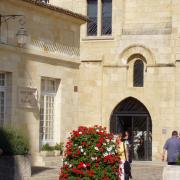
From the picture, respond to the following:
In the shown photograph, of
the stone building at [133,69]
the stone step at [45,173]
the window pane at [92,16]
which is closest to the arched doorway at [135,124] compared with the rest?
the stone building at [133,69]

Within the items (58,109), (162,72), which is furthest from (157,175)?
(162,72)

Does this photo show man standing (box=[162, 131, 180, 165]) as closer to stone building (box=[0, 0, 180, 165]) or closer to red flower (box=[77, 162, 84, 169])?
red flower (box=[77, 162, 84, 169])

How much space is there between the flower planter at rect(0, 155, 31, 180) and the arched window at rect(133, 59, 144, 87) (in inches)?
754

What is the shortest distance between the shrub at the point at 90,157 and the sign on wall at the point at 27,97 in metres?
8.69

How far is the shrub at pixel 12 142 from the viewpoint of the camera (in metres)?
21.2

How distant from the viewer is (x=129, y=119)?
40312mm

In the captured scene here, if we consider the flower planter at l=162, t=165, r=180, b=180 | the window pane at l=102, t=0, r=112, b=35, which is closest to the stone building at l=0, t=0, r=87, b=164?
the flower planter at l=162, t=165, r=180, b=180

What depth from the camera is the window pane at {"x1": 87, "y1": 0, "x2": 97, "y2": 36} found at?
41250 mm

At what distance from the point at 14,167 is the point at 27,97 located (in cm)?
567

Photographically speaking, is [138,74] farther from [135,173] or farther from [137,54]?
[135,173]

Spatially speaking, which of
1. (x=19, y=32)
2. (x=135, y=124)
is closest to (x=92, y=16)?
(x=135, y=124)

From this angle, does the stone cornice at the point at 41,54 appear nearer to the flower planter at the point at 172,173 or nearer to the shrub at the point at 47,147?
the shrub at the point at 47,147

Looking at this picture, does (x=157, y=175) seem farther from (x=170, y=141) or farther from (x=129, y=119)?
(x=129, y=119)

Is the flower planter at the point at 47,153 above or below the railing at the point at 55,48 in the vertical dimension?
below
